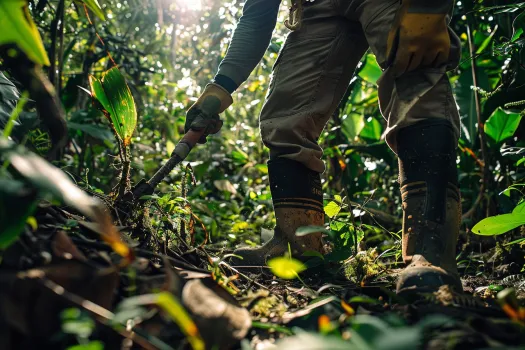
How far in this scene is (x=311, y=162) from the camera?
1.92 meters

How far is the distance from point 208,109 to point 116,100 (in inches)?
21.2

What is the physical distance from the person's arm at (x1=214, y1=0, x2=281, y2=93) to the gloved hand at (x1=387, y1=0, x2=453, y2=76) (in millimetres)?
721

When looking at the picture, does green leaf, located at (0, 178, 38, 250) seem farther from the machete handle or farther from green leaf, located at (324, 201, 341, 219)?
green leaf, located at (324, 201, 341, 219)

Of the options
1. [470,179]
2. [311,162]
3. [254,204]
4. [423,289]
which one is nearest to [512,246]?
[470,179]

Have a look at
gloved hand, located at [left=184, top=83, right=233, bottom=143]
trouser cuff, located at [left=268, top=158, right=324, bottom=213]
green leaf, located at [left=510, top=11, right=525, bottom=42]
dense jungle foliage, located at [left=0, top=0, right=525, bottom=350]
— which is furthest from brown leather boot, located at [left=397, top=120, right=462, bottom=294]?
→ gloved hand, located at [left=184, top=83, right=233, bottom=143]

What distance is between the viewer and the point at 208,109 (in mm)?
2029

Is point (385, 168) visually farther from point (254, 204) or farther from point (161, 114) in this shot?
point (161, 114)

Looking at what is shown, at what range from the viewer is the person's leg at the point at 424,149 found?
1.45 metres

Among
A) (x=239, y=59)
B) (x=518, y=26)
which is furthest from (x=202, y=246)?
(x=518, y=26)

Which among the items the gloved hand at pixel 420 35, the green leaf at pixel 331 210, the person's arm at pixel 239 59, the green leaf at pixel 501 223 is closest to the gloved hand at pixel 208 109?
the person's arm at pixel 239 59

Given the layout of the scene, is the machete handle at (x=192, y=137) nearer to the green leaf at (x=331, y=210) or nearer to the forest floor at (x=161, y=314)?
the green leaf at (x=331, y=210)

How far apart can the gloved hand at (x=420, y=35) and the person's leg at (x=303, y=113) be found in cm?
43

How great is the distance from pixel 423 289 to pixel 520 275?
0.92 metres

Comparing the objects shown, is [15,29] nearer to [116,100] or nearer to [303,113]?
[116,100]
